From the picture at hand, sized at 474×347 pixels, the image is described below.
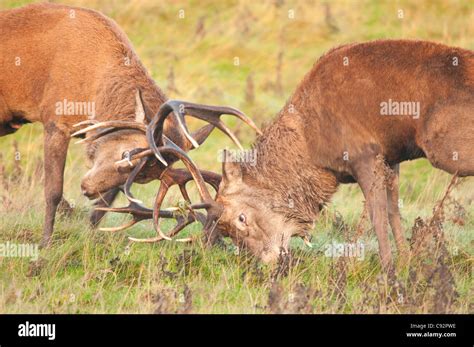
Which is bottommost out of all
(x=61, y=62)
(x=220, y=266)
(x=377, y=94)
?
(x=220, y=266)

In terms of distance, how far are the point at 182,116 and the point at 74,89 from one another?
1453 millimetres

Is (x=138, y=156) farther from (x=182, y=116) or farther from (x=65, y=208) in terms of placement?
(x=65, y=208)

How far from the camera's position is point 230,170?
10047 millimetres

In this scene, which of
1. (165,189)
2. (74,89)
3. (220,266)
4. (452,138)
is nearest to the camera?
(452,138)

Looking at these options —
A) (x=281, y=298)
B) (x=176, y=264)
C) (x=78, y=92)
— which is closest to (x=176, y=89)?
(x=78, y=92)

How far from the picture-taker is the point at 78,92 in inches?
427

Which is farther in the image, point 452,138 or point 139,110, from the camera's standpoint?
point 139,110

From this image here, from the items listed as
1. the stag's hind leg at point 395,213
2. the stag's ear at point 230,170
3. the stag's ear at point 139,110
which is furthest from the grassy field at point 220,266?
the stag's ear at point 139,110

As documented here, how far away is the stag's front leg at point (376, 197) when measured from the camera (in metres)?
9.66

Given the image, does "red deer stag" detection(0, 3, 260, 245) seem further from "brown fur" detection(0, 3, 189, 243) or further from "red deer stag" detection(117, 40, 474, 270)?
"red deer stag" detection(117, 40, 474, 270)

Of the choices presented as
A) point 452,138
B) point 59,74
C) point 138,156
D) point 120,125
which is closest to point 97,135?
point 120,125

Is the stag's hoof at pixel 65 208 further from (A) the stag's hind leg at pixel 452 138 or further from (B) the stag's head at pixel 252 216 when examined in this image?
(A) the stag's hind leg at pixel 452 138

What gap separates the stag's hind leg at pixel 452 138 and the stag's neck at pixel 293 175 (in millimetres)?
1087
